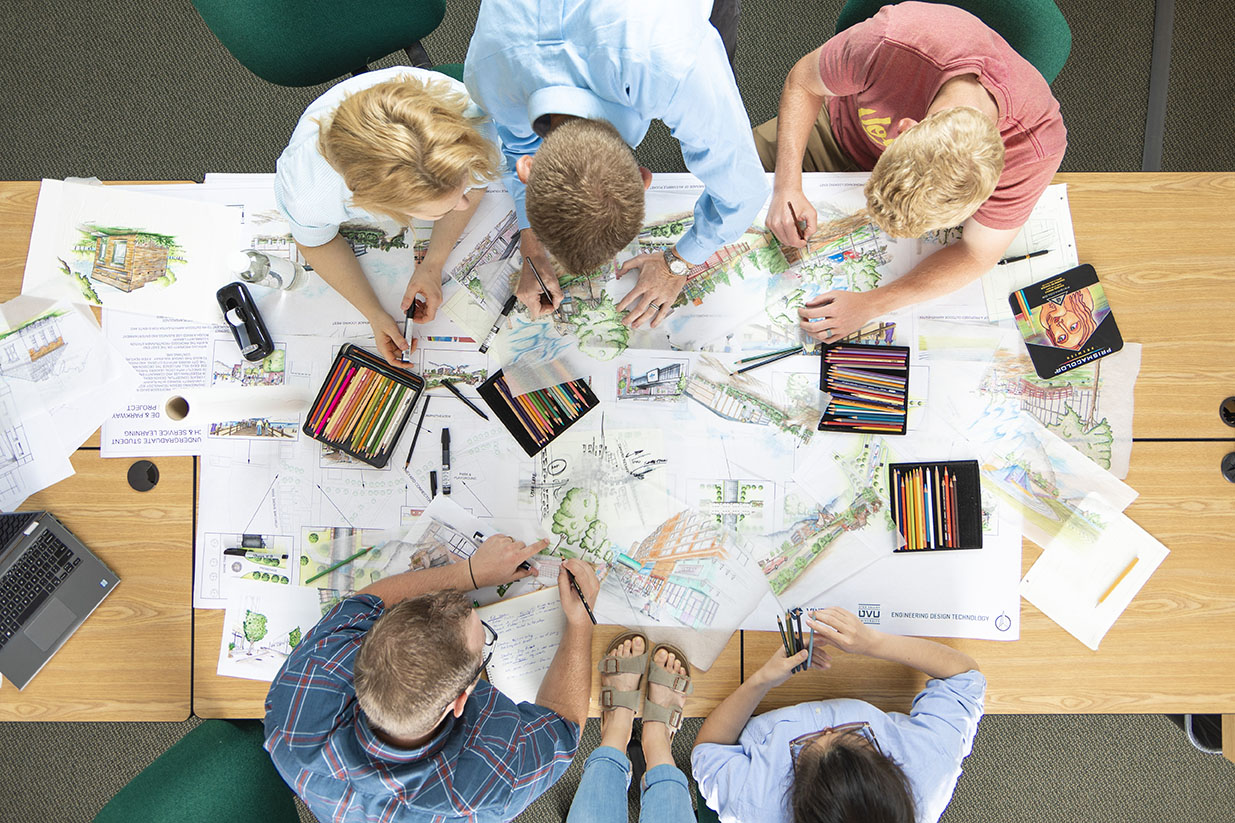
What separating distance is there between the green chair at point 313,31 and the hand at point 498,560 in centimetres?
114

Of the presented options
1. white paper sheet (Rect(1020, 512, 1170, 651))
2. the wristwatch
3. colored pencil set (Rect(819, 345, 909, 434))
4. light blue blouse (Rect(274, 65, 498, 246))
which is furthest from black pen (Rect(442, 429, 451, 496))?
white paper sheet (Rect(1020, 512, 1170, 651))

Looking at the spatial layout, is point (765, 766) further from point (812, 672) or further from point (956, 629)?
point (956, 629)

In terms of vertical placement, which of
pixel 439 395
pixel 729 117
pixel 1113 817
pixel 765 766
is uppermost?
pixel 729 117

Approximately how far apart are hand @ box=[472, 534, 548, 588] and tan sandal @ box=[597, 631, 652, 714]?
0.27 metres

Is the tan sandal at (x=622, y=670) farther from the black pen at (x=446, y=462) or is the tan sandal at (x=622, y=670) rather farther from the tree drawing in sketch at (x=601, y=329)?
the tree drawing in sketch at (x=601, y=329)

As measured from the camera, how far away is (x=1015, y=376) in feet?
5.03

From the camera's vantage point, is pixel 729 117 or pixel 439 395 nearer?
pixel 729 117

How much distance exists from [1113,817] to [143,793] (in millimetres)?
2709

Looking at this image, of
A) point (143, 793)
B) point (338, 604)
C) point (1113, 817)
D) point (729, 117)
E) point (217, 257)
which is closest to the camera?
point (729, 117)

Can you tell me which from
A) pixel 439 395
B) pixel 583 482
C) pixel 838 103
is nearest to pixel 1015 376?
pixel 838 103

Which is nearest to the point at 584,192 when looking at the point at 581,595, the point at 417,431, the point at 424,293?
the point at 424,293

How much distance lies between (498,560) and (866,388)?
88cm

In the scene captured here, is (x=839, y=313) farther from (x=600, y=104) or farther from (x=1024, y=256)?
(x=600, y=104)

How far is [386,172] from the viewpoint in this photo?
1.14 m
